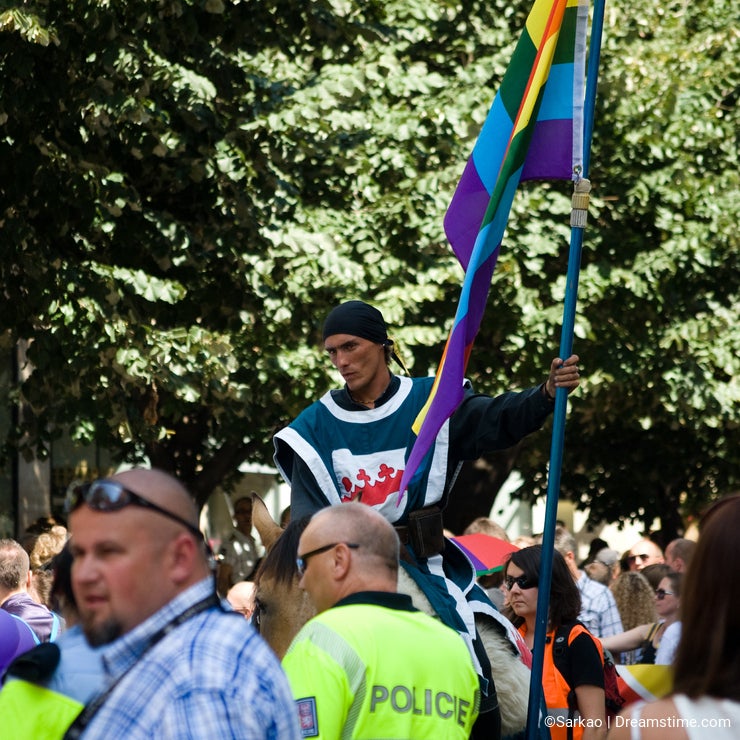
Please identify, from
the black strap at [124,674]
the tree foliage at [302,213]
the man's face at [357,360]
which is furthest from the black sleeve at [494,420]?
the tree foliage at [302,213]

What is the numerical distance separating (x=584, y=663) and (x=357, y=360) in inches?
71.1

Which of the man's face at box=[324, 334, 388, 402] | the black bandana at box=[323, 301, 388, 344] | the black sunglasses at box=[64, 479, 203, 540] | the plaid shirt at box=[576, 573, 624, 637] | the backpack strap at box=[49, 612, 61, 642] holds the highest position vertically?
the black bandana at box=[323, 301, 388, 344]

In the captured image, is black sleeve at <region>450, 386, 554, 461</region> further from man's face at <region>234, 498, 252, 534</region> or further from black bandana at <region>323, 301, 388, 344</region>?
man's face at <region>234, 498, 252, 534</region>

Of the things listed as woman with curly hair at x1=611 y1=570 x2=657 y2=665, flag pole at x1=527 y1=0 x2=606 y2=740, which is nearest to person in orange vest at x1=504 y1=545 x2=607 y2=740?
flag pole at x1=527 y1=0 x2=606 y2=740

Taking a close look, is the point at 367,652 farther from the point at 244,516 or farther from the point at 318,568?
the point at 244,516

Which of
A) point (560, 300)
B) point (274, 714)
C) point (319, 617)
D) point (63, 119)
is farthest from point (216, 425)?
point (274, 714)

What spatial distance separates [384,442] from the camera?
207 inches

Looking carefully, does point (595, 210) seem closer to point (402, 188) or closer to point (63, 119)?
point (402, 188)

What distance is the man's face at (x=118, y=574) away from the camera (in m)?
2.52

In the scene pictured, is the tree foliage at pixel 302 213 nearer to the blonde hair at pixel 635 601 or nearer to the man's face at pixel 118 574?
the blonde hair at pixel 635 601

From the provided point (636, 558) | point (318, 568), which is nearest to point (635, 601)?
point (636, 558)

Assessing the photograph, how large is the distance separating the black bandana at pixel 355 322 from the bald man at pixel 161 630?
2553 millimetres

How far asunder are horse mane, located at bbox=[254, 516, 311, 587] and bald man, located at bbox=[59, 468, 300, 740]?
1616mm

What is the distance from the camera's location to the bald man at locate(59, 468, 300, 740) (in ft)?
7.88
